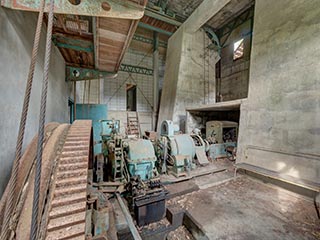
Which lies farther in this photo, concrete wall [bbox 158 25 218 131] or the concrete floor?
concrete wall [bbox 158 25 218 131]

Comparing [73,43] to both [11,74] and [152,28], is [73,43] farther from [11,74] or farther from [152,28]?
[152,28]

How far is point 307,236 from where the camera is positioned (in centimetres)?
227

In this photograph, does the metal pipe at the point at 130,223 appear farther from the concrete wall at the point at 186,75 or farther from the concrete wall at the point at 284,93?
the concrete wall at the point at 186,75

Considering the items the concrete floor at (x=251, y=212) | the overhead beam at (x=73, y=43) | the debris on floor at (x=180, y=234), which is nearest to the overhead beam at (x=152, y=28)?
the overhead beam at (x=73, y=43)

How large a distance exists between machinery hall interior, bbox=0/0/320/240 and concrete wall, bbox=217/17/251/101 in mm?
1761

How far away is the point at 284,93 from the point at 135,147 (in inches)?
171

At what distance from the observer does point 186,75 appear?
8188 millimetres

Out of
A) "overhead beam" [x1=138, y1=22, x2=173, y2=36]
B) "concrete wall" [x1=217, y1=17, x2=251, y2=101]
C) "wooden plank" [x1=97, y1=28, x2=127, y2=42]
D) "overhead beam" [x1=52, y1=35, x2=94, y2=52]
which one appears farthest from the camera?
"overhead beam" [x1=138, y1=22, x2=173, y2=36]

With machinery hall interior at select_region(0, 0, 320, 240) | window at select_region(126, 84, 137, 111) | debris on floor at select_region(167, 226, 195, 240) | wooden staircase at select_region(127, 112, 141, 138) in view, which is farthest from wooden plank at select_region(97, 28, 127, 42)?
window at select_region(126, 84, 137, 111)

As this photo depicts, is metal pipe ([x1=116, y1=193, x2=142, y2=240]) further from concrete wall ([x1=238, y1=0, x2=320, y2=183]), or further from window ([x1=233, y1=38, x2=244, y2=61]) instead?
window ([x1=233, y1=38, x2=244, y2=61])

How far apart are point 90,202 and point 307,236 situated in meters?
3.31

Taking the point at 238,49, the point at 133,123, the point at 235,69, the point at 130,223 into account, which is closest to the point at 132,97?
the point at 133,123

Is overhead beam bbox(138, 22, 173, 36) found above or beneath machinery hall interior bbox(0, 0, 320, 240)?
above

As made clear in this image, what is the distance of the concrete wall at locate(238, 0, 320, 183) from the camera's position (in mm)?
3494
